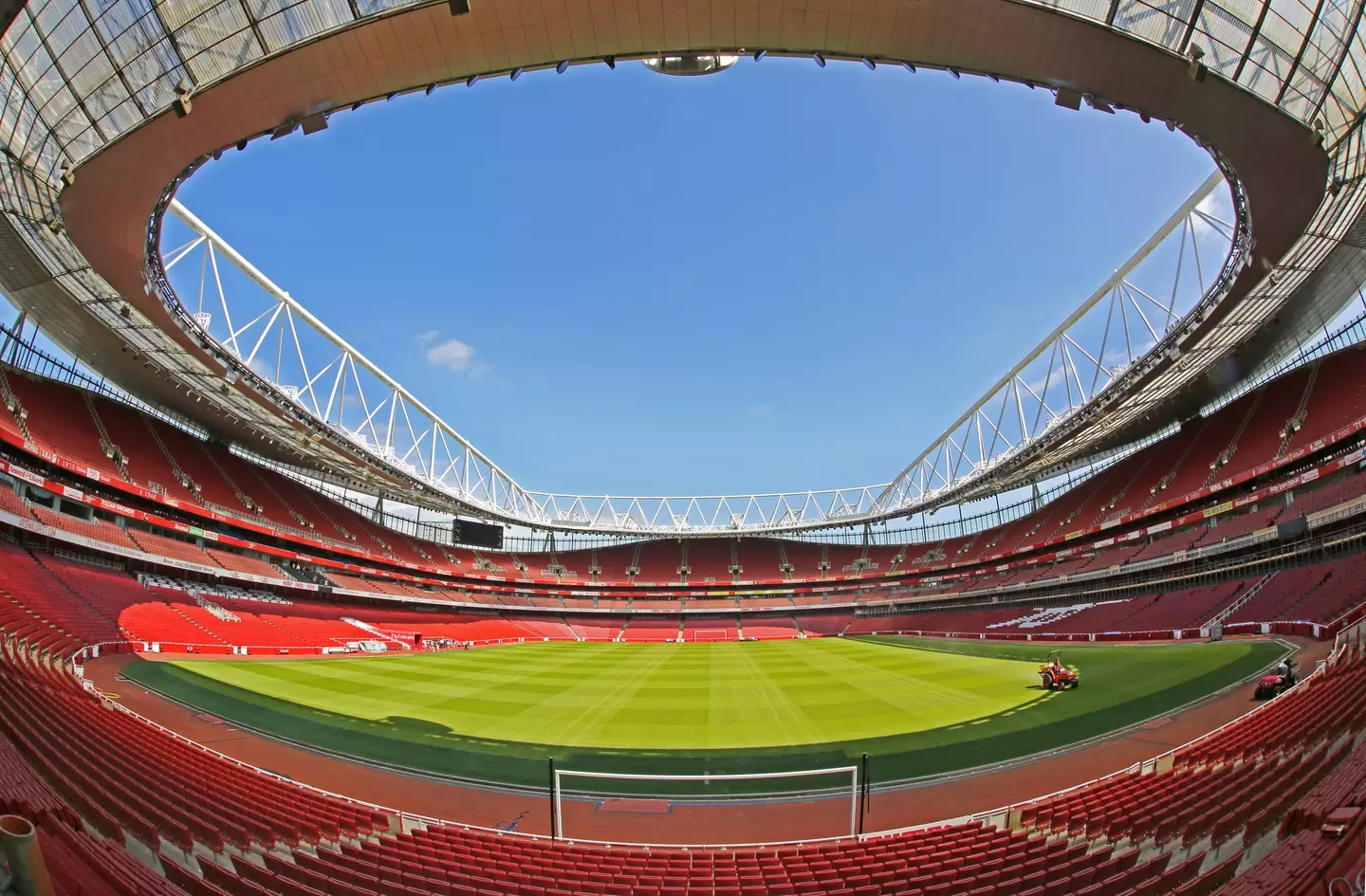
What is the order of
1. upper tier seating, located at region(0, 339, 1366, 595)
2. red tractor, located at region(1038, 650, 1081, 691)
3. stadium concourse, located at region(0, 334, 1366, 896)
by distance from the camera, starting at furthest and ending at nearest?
upper tier seating, located at region(0, 339, 1366, 595) → red tractor, located at region(1038, 650, 1081, 691) → stadium concourse, located at region(0, 334, 1366, 896)

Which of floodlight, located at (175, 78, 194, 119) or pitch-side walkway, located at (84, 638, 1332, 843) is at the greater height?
floodlight, located at (175, 78, 194, 119)

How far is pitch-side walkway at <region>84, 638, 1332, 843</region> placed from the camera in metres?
11.5

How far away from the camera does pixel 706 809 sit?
12.6 m

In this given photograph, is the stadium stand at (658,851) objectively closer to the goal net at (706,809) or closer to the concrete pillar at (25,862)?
the concrete pillar at (25,862)

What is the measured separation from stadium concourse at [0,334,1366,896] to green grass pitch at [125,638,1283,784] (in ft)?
5.12

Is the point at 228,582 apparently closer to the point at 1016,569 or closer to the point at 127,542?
the point at 127,542

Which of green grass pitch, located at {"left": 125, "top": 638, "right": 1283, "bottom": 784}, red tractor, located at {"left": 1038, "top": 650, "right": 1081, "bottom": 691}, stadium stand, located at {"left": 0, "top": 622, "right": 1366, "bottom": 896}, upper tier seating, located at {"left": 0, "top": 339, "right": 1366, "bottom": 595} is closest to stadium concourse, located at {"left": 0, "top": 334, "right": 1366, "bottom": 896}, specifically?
stadium stand, located at {"left": 0, "top": 622, "right": 1366, "bottom": 896}

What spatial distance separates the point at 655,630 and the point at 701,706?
46.7m

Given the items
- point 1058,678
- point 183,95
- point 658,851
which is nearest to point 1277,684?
point 1058,678

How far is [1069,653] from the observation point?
31.6 meters

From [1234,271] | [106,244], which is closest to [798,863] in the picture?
[106,244]

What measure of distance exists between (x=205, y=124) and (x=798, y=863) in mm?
20433

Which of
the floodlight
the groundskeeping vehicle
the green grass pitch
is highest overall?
the floodlight

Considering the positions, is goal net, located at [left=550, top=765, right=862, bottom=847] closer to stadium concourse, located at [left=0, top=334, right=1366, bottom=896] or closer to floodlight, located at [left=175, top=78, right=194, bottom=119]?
stadium concourse, located at [left=0, top=334, right=1366, bottom=896]
